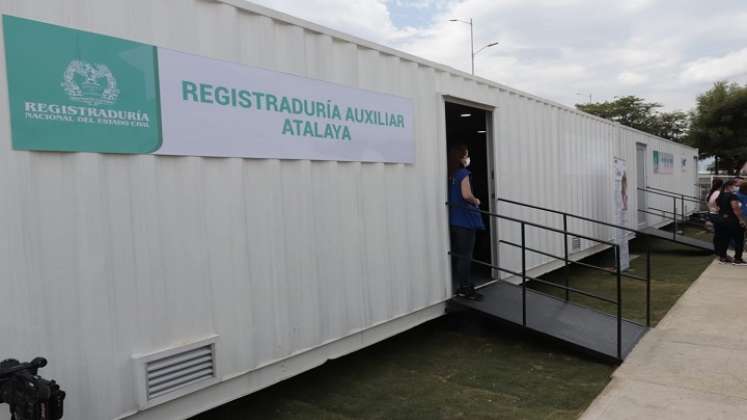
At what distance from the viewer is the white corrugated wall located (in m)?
2.54

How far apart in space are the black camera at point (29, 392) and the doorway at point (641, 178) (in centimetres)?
1304

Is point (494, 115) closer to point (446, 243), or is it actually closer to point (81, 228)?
point (446, 243)

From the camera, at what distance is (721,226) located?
396 inches

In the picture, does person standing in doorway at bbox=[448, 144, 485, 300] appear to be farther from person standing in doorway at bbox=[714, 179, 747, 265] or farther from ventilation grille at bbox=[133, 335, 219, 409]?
person standing in doorway at bbox=[714, 179, 747, 265]

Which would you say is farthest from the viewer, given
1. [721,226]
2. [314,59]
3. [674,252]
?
[674,252]

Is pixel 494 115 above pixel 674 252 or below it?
above

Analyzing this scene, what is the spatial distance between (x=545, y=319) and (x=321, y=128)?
301 cm

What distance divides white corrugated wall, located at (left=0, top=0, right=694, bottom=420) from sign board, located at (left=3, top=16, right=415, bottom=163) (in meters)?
0.07

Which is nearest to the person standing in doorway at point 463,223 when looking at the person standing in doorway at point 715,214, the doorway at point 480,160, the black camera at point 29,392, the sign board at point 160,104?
the doorway at point 480,160

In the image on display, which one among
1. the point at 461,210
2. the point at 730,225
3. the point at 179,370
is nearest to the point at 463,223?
the point at 461,210

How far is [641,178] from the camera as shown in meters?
13.3

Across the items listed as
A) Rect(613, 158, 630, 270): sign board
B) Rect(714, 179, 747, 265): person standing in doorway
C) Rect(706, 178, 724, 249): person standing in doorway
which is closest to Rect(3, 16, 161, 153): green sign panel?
Rect(613, 158, 630, 270): sign board

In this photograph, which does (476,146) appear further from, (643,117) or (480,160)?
(643,117)

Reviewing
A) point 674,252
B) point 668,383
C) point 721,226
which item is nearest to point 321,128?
point 668,383
